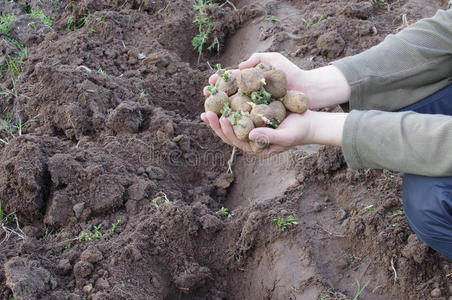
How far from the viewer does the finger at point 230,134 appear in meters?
2.08

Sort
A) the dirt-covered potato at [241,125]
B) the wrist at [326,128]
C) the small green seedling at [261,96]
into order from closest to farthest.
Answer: the wrist at [326,128]
the dirt-covered potato at [241,125]
the small green seedling at [261,96]

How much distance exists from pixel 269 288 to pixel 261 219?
13.1 inches

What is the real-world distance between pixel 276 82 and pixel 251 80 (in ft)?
0.41

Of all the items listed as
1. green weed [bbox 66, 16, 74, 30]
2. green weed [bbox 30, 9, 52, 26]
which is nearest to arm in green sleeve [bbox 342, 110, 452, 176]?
green weed [bbox 66, 16, 74, 30]

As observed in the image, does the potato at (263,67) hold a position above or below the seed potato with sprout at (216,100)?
above

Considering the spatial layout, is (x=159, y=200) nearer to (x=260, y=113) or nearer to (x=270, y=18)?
(x=260, y=113)

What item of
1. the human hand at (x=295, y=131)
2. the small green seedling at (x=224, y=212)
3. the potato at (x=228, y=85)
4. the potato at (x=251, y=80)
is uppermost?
the potato at (x=251, y=80)

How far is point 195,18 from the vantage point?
368 centimetres

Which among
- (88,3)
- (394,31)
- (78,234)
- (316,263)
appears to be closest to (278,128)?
(316,263)

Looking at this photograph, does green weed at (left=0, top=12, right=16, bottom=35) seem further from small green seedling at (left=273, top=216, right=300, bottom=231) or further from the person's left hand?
small green seedling at (left=273, top=216, right=300, bottom=231)

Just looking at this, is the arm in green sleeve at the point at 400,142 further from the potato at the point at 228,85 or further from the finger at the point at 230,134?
the potato at the point at 228,85

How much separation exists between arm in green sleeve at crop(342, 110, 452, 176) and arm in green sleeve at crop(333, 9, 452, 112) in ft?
1.26

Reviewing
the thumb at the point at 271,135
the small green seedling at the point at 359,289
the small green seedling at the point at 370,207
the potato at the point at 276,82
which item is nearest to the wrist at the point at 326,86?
the potato at the point at 276,82

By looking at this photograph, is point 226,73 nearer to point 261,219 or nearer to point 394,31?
point 261,219
